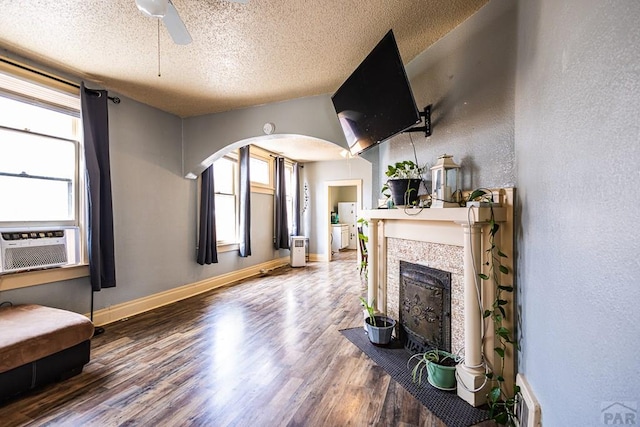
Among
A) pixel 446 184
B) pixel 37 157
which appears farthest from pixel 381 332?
pixel 37 157

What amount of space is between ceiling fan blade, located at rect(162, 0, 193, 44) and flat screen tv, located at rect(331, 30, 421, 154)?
1180 mm

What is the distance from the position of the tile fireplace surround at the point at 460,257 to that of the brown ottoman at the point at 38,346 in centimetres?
248

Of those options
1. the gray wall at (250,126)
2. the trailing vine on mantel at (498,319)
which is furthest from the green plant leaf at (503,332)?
the gray wall at (250,126)

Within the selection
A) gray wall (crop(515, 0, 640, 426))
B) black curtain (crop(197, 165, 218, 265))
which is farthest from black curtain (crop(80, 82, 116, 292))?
gray wall (crop(515, 0, 640, 426))

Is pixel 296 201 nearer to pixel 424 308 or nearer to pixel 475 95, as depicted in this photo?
pixel 424 308

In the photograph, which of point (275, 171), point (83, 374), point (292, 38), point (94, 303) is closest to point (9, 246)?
point (94, 303)

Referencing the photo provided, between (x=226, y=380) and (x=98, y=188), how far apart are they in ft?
7.29

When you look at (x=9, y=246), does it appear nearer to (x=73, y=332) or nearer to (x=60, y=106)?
(x=73, y=332)

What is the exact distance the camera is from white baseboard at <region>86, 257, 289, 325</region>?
309cm

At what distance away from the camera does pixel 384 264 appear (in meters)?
2.87

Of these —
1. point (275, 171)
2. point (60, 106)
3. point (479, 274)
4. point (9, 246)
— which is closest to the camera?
point (479, 274)

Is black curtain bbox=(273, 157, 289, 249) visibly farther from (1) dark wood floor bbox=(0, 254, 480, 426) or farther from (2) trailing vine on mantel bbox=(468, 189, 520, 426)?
(2) trailing vine on mantel bbox=(468, 189, 520, 426)

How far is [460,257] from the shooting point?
79.8 inches

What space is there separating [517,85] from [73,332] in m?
3.29
